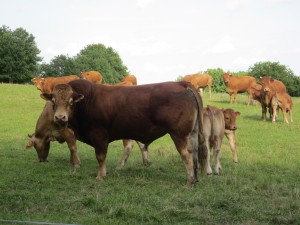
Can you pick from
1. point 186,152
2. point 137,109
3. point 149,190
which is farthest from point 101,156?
point 186,152

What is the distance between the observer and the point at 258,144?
54.8 feet

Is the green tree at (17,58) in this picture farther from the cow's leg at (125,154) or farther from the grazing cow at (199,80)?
the cow's leg at (125,154)

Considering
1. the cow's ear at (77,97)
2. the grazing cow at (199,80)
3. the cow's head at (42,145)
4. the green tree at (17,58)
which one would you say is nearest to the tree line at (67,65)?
the green tree at (17,58)

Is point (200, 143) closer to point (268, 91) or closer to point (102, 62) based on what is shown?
point (268, 91)

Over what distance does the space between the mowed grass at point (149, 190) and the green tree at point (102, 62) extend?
7410 cm

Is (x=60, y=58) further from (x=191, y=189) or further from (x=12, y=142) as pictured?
(x=191, y=189)

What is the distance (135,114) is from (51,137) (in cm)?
312

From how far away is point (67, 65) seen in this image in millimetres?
84562

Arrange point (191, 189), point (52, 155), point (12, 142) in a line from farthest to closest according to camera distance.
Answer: point (12, 142) < point (52, 155) < point (191, 189)

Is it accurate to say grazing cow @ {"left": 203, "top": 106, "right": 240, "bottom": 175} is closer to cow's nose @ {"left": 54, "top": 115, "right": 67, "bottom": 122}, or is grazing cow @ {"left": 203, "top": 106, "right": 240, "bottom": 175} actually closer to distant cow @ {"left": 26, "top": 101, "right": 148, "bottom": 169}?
distant cow @ {"left": 26, "top": 101, "right": 148, "bottom": 169}

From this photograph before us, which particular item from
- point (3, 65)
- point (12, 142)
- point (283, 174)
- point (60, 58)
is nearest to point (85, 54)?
point (60, 58)

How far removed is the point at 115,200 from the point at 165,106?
2.48 metres

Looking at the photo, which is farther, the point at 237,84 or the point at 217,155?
the point at 237,84

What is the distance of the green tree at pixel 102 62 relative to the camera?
92.6 metres
